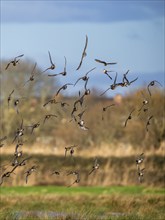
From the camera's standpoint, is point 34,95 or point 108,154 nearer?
point 108,154

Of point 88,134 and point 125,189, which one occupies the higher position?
point 88,134

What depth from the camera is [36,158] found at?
32.4m

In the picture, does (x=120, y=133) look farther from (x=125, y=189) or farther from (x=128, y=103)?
(x=125, y=189)

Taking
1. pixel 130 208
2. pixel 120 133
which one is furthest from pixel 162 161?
pixel 120 133

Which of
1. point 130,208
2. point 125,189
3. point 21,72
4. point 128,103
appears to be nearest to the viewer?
point 130,208

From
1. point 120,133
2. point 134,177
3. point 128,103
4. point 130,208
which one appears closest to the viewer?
point 130,208

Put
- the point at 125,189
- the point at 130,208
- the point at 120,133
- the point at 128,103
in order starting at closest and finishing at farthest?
the point at 130,208, the point at 125,189, the point at 128,103, the point at 120,133

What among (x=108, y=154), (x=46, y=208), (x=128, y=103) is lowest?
(x=46, y=208)

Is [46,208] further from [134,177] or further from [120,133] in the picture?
[120,133]

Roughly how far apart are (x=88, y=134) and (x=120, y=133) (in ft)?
9.31

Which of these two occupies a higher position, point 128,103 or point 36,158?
point 128,103

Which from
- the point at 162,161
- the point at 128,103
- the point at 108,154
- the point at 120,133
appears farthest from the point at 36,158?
the point at 120,133

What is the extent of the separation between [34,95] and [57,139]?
7427mm

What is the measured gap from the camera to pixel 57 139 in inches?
2370
